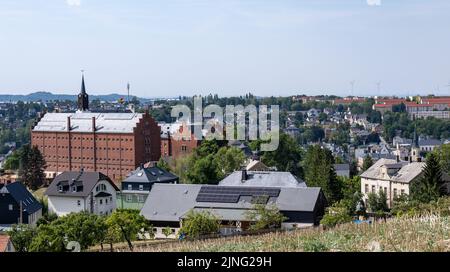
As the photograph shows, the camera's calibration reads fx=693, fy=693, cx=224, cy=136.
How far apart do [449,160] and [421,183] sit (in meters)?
10.9

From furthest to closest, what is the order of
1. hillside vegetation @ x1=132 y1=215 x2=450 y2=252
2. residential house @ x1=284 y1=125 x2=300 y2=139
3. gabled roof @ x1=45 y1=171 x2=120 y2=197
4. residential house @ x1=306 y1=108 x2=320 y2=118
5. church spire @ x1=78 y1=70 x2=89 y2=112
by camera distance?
residential house @ x1=306 y1=108 x2=320 y2=118 < residential house @ x1=284 y1=125 x2=300 y2=139 < church spire @ x1=78 y1=70 x2=89 y2=112 < gabled roof @ x1=45 y1=171 x2=120 y2=197 < hillside vegetation @ x1=132 y1=215 x2=450 y2=252

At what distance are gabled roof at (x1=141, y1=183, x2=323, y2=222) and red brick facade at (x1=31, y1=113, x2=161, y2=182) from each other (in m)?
16.9

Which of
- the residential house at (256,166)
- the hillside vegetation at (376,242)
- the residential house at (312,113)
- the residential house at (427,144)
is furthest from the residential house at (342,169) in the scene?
the residential house at (312,113)

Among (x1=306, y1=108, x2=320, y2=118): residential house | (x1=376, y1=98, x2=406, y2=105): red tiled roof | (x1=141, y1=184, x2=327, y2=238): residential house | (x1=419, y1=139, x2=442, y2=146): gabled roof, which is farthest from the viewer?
(x1=376, y1=98, x2=406, y2=105): red tiled roof

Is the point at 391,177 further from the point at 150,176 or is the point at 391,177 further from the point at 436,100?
the point at 436,100

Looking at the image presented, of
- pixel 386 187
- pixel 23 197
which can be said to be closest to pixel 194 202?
pixel 23 197

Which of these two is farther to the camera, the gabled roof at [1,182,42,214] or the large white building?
the large white building

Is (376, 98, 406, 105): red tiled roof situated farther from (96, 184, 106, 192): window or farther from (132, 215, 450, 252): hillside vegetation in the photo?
(132, 215, 450, 252): hillside vegetation

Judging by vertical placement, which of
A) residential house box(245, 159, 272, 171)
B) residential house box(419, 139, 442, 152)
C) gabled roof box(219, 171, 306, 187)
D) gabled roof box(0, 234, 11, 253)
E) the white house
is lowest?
residential house box(419, 139, 442, 152)

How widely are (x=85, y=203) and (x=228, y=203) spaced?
7720 millimetres

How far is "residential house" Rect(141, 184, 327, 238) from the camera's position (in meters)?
20.7

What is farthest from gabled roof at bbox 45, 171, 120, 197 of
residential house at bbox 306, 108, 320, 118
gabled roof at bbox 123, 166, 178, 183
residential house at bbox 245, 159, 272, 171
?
residential house at bbox 306, 108, 320, 118

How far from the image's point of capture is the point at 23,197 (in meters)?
25.9
